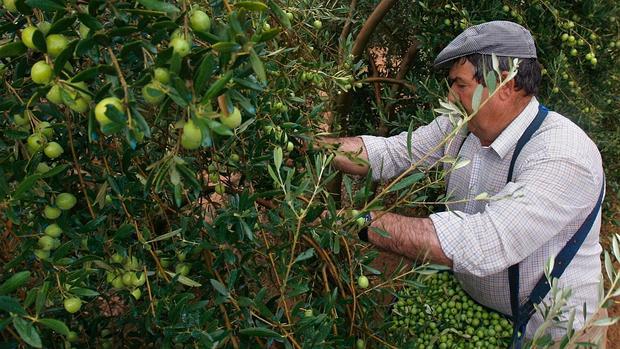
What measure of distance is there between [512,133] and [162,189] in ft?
5.07

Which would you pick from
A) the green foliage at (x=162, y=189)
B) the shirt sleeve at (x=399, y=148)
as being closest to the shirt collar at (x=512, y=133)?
the shirt sleeve at (x=399, y=148)

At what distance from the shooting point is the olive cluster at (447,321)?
2012 mm

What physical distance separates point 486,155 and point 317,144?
918 millimetres

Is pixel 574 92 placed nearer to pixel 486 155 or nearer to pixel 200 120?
pixel 486 155

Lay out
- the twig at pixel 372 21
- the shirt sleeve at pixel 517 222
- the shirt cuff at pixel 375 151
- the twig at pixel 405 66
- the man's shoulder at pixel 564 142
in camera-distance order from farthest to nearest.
A: the twig at pixel 405 66 < the twig at pixel 372 21 < the shirt cuff at pixel 375 151 < the man's shoulder at pixel 564 142 < the shirt sleeve at pixel 517 222

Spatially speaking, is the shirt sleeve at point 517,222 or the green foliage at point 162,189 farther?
the shirt sleeve at point 517,222

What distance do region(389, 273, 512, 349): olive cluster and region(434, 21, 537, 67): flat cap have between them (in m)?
0.98

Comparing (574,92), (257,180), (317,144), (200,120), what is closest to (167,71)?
(200,120)

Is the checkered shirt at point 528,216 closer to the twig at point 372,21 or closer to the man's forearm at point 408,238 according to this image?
the man's forearm at point 408,238

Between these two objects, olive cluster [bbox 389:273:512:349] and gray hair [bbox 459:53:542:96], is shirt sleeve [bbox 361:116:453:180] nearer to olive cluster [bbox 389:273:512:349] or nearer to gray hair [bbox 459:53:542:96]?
gray hair [bbox 459:53:542:96]

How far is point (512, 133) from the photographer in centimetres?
229

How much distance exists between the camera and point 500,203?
1.96 metres

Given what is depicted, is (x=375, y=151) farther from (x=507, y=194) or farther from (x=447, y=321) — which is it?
(x=507, y=194)

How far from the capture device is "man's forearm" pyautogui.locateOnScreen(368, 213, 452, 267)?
1.97m
